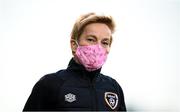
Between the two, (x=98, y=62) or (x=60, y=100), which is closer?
(x=60, y=100)

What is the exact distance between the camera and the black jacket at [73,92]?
2623mm

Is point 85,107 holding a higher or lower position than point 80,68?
lower

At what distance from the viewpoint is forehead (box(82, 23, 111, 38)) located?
8.96 feet

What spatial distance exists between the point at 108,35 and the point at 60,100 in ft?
1.61

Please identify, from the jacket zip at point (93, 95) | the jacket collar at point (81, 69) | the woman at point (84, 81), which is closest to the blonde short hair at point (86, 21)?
the woman at point (84, 81)

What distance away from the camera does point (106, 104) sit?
Answer: 8.97 ft

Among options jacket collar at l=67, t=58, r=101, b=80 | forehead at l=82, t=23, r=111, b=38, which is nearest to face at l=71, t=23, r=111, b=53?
forehead at l=82, t=23, r=111, b=38

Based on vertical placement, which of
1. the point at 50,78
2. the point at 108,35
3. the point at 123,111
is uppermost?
the point at 108,35

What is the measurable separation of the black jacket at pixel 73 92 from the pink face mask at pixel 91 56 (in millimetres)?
45

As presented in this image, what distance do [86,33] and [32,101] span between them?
51cm

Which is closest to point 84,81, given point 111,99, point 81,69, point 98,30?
point 81,69

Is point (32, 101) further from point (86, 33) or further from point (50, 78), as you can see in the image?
point (86, 33)

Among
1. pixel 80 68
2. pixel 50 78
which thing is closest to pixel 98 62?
pixel 80 68

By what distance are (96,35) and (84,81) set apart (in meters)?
0.28
